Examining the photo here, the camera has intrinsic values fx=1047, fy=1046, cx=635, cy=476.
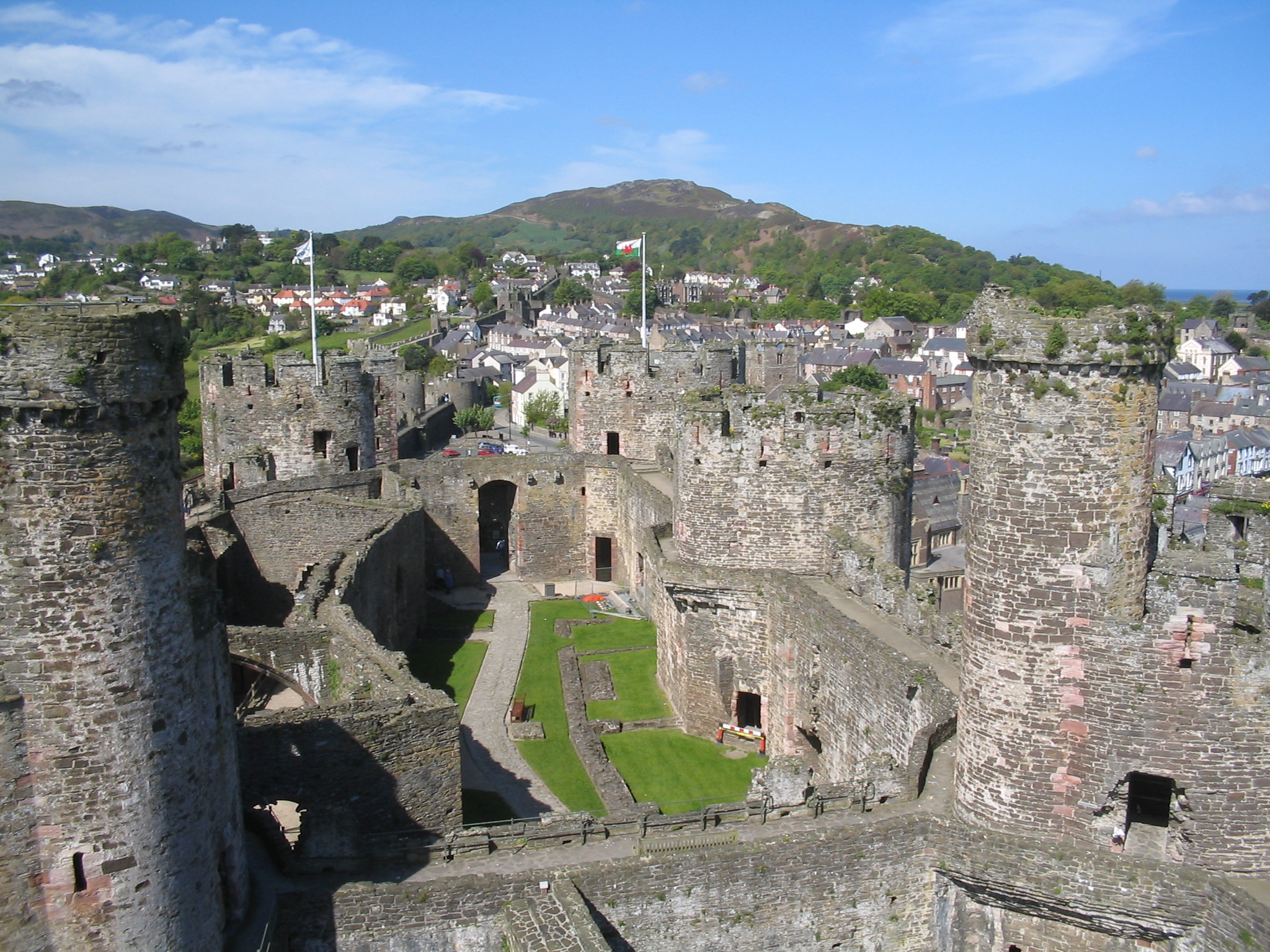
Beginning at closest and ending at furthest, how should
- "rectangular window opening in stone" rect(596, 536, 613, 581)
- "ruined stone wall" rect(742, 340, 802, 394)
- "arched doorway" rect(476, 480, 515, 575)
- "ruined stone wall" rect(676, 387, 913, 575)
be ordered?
1. "ruined stone wall" rect(676, 387, 913, 575)
2. "rectangular window opening in stone" rect(596, 536, 613, 581)
3. "arched doorway" rect(476, 480, 515, 575)
4. "ruined stone wall" rect(742, 340, 802, 394)

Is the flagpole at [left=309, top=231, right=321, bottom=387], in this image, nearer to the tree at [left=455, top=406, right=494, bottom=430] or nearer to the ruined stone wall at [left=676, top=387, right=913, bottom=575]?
the ruined stone wall at [left=676, top=387, right=913, bottom=575]

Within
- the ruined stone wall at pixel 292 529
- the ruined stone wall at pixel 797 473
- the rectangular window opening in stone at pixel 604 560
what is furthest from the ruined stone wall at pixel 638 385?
the ruined stone wall at pixel 797 473

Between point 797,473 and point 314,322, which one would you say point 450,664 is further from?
point 314,322

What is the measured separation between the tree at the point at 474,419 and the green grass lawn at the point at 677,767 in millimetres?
47011

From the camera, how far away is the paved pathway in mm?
21156

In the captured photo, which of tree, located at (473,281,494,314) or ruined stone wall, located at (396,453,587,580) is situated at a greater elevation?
tree, located at (473,281,494,314)

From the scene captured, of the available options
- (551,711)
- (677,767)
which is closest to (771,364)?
(551,711)

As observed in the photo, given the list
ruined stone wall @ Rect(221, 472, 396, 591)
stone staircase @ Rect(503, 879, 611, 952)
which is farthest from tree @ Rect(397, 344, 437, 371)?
stone staircase @ Rect(503, 879, 611, 952)

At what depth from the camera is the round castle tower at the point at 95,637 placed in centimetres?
1038

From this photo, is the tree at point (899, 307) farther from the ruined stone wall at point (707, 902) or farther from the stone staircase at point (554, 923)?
the stone staircase at point (554, 923)

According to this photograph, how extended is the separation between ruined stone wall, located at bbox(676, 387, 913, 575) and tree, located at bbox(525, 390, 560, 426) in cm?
5984

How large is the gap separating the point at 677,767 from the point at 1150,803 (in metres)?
10.0

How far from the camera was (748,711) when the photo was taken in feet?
78.0

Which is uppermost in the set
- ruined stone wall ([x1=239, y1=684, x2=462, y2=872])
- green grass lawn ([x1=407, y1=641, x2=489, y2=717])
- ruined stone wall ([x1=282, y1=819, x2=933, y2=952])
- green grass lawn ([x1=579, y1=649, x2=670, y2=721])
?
ruined stone wall ([x1=239, y1=684, x2=462, y2=872])
